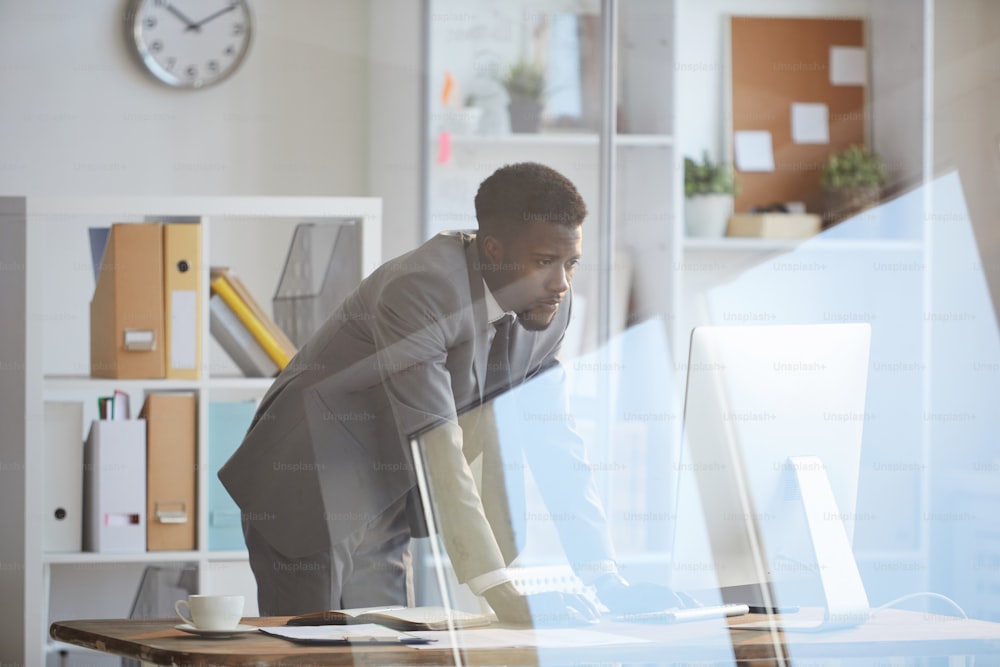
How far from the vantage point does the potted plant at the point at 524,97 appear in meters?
2.82

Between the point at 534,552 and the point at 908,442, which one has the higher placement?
the point at 908,442

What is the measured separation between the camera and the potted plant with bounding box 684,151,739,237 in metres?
2.86

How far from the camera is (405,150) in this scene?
111 inches

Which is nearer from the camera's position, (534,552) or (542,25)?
(534,552)

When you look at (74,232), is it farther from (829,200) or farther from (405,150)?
(829,200)

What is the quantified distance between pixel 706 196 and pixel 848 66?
0.64 meters

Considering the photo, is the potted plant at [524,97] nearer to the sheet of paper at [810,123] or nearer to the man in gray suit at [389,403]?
the man in gray suit at [389,403]

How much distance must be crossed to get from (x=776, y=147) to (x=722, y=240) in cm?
38

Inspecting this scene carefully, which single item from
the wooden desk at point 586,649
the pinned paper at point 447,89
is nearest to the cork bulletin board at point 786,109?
the pinned paper at point 447,89

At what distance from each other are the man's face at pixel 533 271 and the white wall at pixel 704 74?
37.1 inches

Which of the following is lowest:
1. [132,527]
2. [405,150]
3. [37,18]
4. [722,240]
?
[132,527]

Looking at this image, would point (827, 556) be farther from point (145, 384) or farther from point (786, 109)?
point (786, 109)

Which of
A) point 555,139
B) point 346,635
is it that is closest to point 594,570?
point 346,635

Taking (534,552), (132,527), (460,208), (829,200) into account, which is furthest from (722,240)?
(132,527)
